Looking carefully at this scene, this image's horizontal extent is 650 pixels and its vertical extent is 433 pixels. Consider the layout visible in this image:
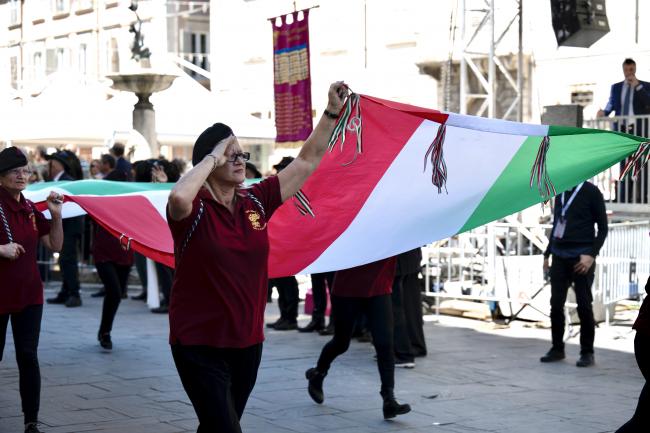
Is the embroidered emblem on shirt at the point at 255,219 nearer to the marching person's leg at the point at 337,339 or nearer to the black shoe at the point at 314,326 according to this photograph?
the marching person's leg at the point at 337,339

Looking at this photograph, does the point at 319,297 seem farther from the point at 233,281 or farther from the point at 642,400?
the point at 233,281

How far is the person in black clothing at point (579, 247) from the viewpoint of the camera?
11148mm

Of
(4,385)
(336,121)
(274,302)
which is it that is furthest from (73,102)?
(336,121)

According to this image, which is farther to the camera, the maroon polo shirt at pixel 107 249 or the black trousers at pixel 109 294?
the maroon polo shirt at pixel 107 249

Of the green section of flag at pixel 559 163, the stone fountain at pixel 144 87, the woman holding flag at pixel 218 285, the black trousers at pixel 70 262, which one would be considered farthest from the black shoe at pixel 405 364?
the stone fountain at pixel 144 87

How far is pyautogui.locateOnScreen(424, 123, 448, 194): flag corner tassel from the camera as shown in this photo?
301 inches

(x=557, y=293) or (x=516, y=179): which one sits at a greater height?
(x=516, y=179)

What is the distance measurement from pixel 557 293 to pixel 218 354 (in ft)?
20.3

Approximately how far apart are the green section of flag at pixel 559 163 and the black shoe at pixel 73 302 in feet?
30.2

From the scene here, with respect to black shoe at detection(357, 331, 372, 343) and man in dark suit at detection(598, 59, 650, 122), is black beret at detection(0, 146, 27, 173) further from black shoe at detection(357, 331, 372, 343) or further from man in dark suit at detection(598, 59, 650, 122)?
man in dark suit at detection(598, 59, 650, 122)

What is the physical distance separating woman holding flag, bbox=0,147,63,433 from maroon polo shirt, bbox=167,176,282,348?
2484mm

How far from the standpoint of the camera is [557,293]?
11.3 m

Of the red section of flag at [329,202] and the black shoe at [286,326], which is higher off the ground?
the red section of flag at [329,202]

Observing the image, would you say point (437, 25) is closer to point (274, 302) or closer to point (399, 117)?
point (274, 302)
